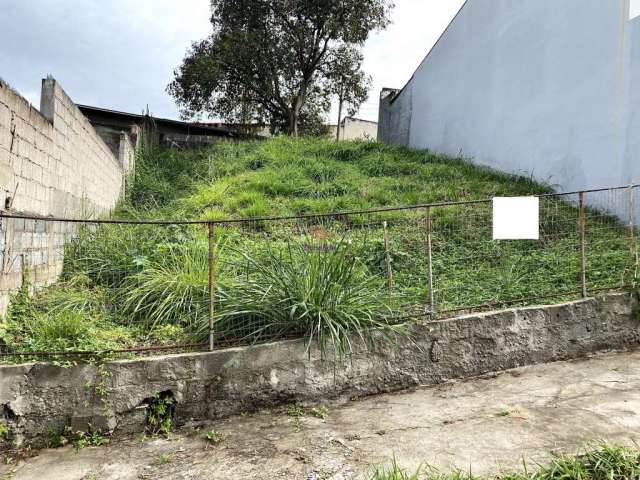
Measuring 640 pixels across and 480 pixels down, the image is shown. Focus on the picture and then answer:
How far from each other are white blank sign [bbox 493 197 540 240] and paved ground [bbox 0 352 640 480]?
138 cm

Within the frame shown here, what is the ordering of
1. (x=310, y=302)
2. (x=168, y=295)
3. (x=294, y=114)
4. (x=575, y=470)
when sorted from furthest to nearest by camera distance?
(x=294, y=114), (x=168, y=295), (x=310, y=302), (x=575, y=470)

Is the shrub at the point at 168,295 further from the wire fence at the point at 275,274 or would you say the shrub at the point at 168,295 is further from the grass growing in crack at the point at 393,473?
the grass growing in crack at the point at 393,473

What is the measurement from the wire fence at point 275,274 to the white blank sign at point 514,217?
1.36ft

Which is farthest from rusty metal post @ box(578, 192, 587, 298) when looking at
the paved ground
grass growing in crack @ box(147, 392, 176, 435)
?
grass growing in crack @ box(147, 392, 176, 435)

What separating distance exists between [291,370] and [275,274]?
788mm

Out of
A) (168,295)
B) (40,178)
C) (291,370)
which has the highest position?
(40,178)

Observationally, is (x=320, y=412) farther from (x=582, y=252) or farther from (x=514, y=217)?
(x=582, y=252)

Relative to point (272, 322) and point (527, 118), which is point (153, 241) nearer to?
point (272, 322)

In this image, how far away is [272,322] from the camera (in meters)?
3.65

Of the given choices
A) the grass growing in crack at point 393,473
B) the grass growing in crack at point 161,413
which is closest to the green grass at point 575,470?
the grass growing in crack at point 393,473

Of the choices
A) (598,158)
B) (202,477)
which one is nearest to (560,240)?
(598,158)

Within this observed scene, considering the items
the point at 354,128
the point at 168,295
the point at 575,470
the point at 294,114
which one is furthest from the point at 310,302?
the point at 354,128

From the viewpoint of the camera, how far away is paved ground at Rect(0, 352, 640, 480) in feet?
8.87

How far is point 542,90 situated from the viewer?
897 cm
